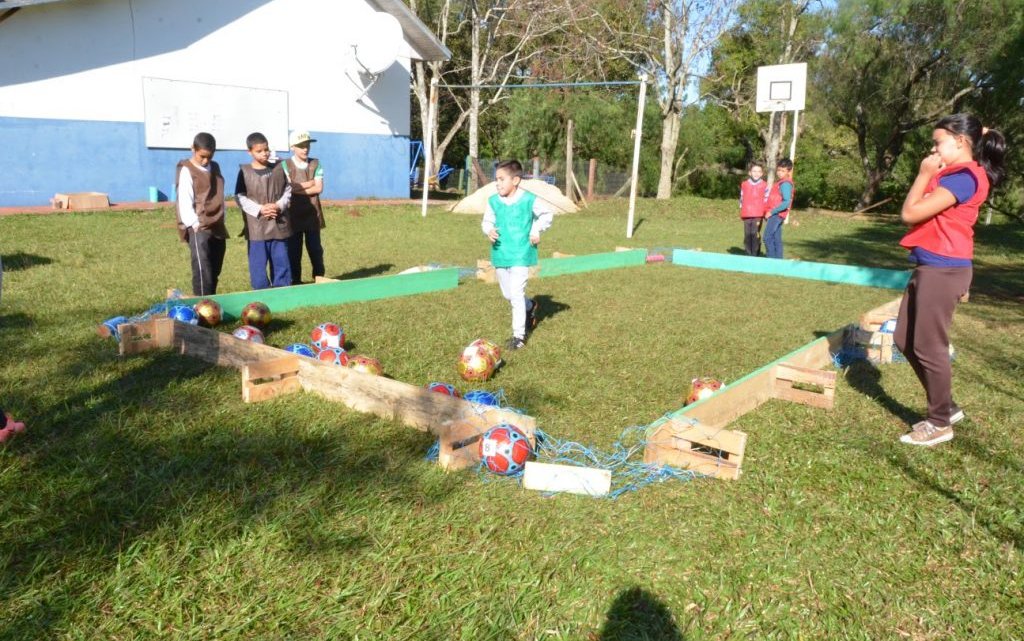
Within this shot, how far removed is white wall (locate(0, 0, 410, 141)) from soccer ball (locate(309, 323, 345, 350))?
15296 mm

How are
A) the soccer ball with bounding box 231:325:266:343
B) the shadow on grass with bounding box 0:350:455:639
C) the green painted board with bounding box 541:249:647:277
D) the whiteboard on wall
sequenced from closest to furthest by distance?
1. the shadow on grass with bounding box 0:350:455:639
2. the soccer ball with bounding box 231:325:266:343
3. the green painted board with bounding box 541:249:647:277
4. the whiteboard on wall

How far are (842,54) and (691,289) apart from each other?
825 inches

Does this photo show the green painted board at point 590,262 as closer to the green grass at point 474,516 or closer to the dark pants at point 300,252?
the dark pants at point 300,252

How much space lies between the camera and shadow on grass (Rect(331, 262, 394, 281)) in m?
10.6

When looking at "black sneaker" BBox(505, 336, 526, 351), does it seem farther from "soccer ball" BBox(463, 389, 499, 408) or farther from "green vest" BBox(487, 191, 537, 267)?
"soccer ball" BBox(463, 389, 499, 408)

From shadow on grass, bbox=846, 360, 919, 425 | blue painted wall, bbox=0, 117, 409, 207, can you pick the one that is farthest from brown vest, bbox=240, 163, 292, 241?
blue painted wall, bbox=0, 117, 409, 207

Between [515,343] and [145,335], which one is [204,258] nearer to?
[145,335]

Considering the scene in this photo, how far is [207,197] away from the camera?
7.29m

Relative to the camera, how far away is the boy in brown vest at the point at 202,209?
718cm

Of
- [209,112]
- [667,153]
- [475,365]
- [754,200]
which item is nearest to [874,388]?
[475,365]

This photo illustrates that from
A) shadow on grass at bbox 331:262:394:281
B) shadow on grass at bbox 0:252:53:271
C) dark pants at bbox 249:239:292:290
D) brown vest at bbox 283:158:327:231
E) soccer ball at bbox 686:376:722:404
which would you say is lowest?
soccer ball at bbox 686:376:722:404

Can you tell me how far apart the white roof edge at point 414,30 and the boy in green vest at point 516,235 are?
1845cm

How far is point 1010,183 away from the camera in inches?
1079

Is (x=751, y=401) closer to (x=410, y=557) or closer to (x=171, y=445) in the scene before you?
(x=410, y=557)
